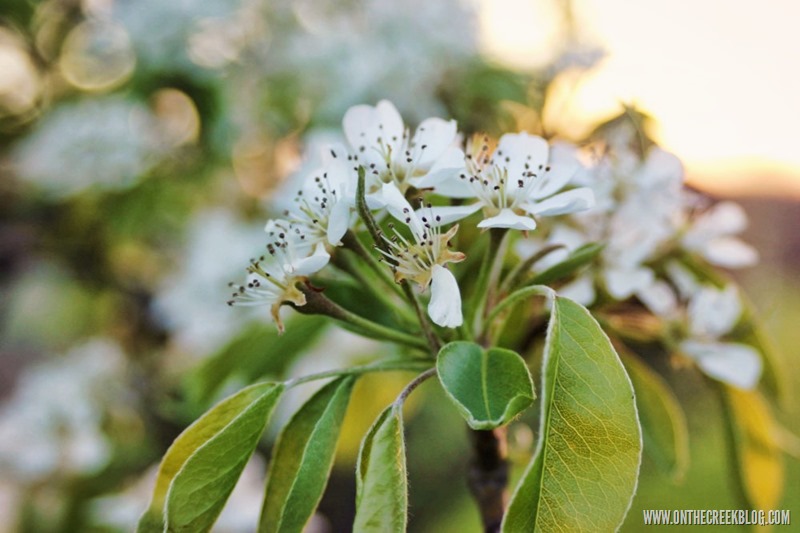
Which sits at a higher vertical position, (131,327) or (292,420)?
(292,420)

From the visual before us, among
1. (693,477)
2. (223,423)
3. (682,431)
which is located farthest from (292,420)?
(693,477)

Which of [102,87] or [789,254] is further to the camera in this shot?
[789,254]

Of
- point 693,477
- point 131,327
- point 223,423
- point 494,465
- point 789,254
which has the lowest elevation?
point 789,254

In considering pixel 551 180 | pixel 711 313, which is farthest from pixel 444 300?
pixel 711 313

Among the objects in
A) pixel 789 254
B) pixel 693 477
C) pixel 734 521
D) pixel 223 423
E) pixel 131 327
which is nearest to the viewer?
pixel 223 423

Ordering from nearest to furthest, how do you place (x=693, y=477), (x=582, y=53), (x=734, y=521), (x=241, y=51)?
(x=734, y=521) → (x=582, y=53) → (x=241, y=51) → (x=693, y=477)

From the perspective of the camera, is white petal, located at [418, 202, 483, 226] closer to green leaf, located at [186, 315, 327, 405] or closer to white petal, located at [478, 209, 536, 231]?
white petal, located at [478, 209, 536, 231]

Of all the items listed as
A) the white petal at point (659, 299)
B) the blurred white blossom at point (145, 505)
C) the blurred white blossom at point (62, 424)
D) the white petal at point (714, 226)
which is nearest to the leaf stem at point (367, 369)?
the white petal at point (659, 299)

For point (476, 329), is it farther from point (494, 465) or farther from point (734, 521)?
point (734, 521)
